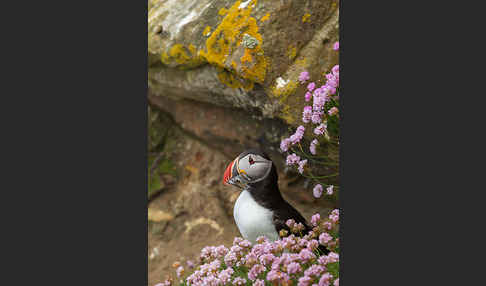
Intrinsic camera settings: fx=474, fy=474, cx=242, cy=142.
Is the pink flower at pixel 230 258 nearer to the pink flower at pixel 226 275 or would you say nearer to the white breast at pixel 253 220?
the pink flower at pixel 226 275

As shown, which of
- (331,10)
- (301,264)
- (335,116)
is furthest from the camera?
(331,10)

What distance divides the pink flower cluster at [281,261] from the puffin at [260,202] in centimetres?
14

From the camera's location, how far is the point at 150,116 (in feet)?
17.3

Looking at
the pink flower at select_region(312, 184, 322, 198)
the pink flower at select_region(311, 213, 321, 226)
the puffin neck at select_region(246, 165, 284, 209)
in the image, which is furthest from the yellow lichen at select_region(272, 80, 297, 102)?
the pink flower at select_region(311, 213, 321, 226)

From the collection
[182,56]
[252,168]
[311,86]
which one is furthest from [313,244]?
[182,56]

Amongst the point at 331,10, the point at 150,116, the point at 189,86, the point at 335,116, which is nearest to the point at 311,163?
the point at 335,116

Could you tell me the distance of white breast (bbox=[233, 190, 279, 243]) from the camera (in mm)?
3426

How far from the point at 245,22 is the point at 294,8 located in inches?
15.9

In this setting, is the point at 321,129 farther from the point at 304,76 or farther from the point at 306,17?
the point at 306,17

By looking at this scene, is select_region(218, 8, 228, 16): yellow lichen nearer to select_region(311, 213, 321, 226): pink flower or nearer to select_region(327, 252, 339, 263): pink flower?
select_region(311, 213, 321, 226): pink flower

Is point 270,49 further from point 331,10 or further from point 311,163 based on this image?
point 311,163

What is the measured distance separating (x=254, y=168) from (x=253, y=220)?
0.38 m

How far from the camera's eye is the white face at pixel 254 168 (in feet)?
11.5

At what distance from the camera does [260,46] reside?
3756 mm
